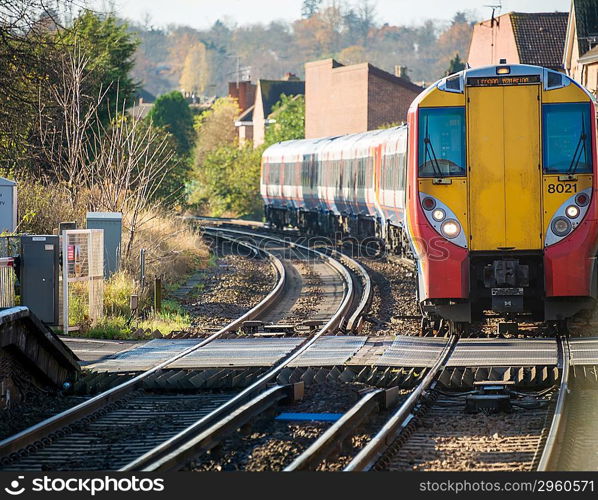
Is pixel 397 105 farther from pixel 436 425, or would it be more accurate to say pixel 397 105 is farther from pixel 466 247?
pixel 436 425

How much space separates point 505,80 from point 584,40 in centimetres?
2865

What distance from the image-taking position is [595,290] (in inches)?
504

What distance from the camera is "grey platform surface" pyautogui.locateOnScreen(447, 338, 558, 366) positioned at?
11195mm

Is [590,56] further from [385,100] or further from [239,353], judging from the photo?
[239,353]

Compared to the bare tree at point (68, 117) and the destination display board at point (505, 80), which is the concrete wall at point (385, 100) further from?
the destination display board at point (505, 80)

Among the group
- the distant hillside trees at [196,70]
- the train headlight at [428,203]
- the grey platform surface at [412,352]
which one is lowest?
the grey platform surface at [412,352]

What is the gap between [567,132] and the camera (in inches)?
495

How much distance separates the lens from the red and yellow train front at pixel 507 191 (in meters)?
12.5

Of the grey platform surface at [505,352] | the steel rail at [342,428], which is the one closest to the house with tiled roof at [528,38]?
the grey platform surface at [505,352]

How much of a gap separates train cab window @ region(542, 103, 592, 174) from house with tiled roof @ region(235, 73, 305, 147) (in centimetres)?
6701

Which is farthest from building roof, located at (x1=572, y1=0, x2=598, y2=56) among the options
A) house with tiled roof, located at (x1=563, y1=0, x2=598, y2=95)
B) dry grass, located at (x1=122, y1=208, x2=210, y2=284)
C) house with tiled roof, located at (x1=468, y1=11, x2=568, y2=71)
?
dry grass, located at (x1=122, y1=208, x2=210, y2=284)

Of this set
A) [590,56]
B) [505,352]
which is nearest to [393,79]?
[590,56]

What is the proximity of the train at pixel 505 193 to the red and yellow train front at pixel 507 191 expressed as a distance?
0.01 metres

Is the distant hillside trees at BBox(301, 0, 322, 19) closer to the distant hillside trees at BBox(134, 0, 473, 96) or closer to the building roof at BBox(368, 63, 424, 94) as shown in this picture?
the distant hillside trees at BBox(134, 0, 473, 96)
